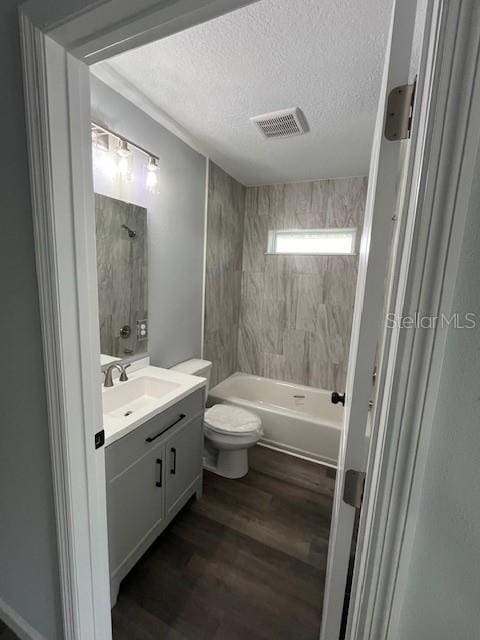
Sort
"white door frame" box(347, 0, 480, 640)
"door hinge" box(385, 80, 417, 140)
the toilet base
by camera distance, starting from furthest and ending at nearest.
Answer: the toilet base < "door hinge" box(385, 80, 417, 140) < "white door frame" box(347, 0, 480, 640)

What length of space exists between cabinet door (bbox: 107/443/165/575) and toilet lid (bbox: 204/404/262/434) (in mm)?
615

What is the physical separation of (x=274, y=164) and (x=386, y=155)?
219 cm

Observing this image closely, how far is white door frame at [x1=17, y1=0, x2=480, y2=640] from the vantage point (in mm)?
396

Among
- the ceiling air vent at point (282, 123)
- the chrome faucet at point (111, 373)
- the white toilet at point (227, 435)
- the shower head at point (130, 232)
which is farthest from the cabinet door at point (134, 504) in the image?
the ceiling air vent at point (282, 123)

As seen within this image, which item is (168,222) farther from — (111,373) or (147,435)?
(147,435)

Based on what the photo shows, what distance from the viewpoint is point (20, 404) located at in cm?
93

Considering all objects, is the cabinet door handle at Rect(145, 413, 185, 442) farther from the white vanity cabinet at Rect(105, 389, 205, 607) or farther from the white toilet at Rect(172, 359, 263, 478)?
the white toilet at Rect(172, 359, 263, 478)

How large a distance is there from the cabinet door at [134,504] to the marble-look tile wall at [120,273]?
70 cm

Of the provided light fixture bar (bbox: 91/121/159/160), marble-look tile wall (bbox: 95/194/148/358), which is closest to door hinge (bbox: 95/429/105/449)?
marble-look tile wall (bbox: 95/194/148/358)

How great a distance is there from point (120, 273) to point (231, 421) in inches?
51.6

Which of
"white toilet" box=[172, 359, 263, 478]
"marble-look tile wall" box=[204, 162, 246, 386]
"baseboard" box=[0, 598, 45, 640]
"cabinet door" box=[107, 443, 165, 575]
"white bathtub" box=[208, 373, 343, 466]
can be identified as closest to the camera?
"baseboard" box=[0, 598, 45, 640]

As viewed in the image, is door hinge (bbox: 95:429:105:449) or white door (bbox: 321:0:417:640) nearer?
white door (bbox: 321:0:417:640)

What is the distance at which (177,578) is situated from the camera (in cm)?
139

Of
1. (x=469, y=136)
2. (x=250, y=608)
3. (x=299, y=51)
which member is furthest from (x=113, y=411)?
(x=299, y=51)
